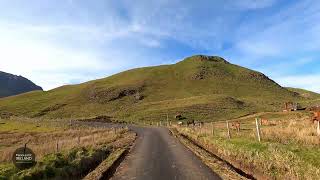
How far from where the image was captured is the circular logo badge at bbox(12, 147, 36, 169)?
660 inches

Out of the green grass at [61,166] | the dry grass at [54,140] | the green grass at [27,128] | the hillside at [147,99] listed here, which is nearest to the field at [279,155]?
the green grass at [61,166]

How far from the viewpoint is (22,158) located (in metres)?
16.9

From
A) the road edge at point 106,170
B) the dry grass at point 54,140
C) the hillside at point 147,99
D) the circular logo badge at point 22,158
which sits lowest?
the road edge at point 106,170

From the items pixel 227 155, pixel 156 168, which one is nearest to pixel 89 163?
pixel 156 168

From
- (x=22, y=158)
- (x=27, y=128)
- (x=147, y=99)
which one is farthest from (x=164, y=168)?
(x=147, y=99)

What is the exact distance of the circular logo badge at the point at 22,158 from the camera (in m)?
16.8

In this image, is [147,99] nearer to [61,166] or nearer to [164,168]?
[61,166]

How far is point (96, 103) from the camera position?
168m

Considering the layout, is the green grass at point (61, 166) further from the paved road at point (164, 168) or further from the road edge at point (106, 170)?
the paved road at point (164, 168)

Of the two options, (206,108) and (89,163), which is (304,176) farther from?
(206,108)

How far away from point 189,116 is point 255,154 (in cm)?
8586

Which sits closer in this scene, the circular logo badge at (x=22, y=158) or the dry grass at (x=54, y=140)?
the circular logo badge at (x=22, y=158)

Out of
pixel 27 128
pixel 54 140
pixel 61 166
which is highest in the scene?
pixel 27 128

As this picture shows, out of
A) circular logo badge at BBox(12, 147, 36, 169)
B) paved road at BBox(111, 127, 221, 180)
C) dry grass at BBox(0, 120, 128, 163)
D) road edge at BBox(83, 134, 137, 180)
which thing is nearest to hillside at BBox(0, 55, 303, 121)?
dry grass at BBox(0, 120, 128, 163)
